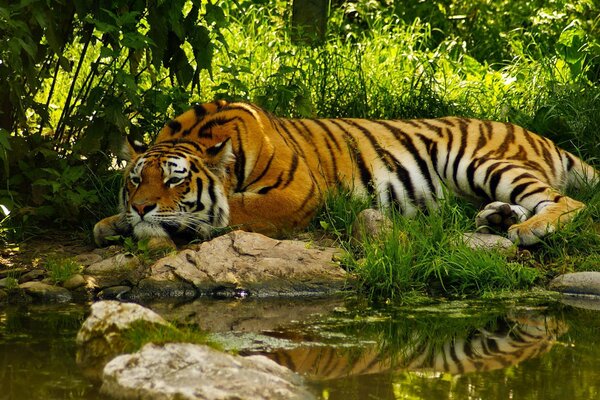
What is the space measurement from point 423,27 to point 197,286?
5690 mm

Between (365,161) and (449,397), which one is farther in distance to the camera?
(365,161)

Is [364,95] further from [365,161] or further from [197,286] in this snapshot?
[197,286]

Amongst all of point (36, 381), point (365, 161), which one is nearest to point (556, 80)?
point (365, 161)

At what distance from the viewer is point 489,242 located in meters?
6.68

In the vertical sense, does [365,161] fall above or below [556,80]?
below

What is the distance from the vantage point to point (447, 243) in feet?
21.6

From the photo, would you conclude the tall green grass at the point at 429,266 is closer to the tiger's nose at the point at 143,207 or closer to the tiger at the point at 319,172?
the tiger at the point at 319,172

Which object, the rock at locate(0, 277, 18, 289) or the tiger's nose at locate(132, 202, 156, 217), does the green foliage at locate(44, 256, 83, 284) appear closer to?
the rock at locate(0, 277, 18, 289)

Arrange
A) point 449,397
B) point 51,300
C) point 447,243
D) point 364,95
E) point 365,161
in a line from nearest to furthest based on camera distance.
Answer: point 449,397 → point 51,300 → point 447,243 → point 365,161 → point 364,95

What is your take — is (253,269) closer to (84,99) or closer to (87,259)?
(87,259)

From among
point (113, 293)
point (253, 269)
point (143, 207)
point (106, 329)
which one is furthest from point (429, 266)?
point (106, 329)

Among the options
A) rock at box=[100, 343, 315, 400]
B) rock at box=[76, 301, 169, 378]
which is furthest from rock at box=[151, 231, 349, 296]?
rock at box=[100, 343, 315, 400]

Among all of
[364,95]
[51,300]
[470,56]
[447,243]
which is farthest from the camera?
[470,56]

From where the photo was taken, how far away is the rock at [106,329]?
4.75 metres
